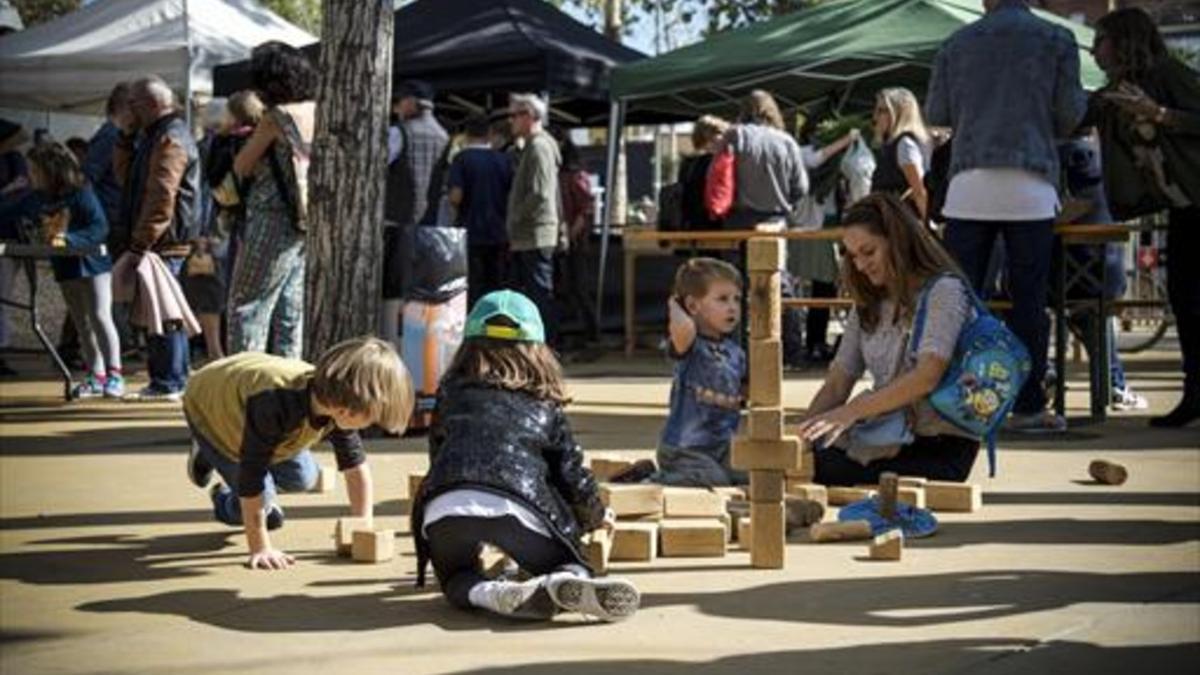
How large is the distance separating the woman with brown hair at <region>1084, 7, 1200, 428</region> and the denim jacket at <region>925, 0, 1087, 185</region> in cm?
40

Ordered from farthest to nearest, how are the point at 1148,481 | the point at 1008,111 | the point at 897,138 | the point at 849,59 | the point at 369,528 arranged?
the point at 849,59 → the point at 897,138 → the point at 1008,111 → the point at 1148,481 → the point at 369,528

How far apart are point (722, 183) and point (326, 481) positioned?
23.6ft

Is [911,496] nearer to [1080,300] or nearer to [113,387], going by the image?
[1080,300]

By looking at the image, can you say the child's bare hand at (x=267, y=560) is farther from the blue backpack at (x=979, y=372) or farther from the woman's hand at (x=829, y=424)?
the blue backpack at (x=979, y=372)

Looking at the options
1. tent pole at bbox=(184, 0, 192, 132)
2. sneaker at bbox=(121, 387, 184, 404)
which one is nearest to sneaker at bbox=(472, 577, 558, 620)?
sneaker at bbox=(121, 387, 184, 404)

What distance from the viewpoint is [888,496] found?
734 cm

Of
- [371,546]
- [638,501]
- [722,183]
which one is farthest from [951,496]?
[722,183]

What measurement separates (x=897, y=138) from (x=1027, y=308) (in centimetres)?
268

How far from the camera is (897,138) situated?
12.7 meters

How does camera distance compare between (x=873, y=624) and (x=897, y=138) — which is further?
(x=897, y=138)

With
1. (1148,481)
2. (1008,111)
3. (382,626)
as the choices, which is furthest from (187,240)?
(382,626)

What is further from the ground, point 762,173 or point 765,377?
point 762,173

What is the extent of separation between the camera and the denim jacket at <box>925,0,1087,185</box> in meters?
10.1

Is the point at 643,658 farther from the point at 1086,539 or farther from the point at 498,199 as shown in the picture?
the point at 498,199
